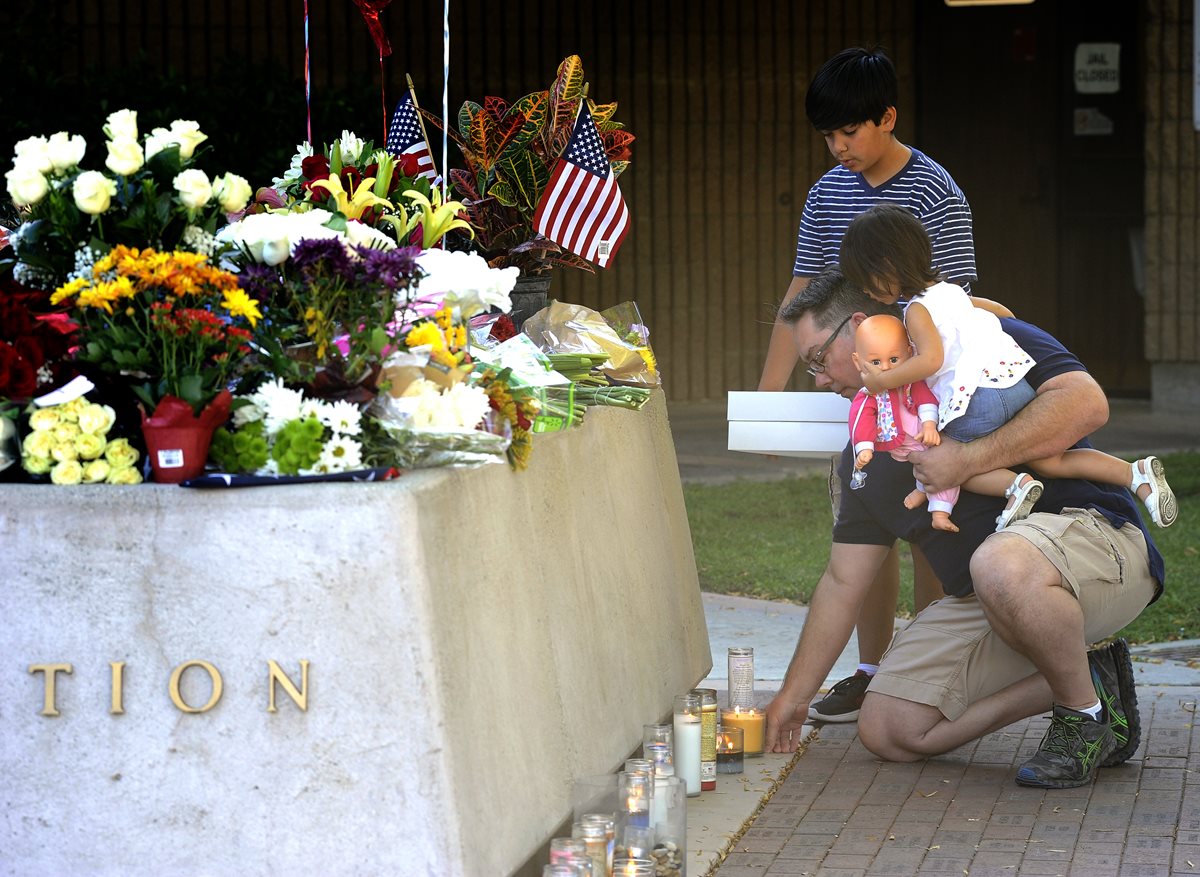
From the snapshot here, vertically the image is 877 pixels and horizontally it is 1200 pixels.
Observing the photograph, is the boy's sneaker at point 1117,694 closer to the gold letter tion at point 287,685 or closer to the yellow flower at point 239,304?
the gold letter tion at point 287,685

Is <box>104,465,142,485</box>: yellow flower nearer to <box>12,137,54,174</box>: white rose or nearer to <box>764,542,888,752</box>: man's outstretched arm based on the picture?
<box>12,137,54,174</box>: white rose

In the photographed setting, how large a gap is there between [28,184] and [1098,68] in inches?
359

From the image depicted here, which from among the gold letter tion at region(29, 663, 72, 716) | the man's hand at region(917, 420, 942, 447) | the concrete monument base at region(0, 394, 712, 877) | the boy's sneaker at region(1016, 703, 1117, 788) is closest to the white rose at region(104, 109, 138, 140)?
the concrete monument base at region(0, 394, 712, 877)

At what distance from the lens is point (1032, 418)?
4.30 meters

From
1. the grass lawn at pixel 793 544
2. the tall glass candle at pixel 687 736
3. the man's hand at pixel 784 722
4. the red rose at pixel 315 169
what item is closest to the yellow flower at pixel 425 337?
the red rose at pixel 315 169

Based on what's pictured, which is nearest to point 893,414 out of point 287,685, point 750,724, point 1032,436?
point 1032,436

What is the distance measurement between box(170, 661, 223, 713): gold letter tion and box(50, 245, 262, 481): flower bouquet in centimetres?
33

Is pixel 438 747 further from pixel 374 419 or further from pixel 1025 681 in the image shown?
pixel 1025 681

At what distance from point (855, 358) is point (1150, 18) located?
23.0ft

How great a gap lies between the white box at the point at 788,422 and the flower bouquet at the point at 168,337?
6.01ft

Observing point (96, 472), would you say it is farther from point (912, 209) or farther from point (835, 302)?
point (912, 209)

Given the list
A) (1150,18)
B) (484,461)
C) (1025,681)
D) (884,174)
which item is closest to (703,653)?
(1025,681)

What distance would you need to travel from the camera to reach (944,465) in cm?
436

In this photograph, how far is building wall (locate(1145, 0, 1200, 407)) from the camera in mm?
10555
